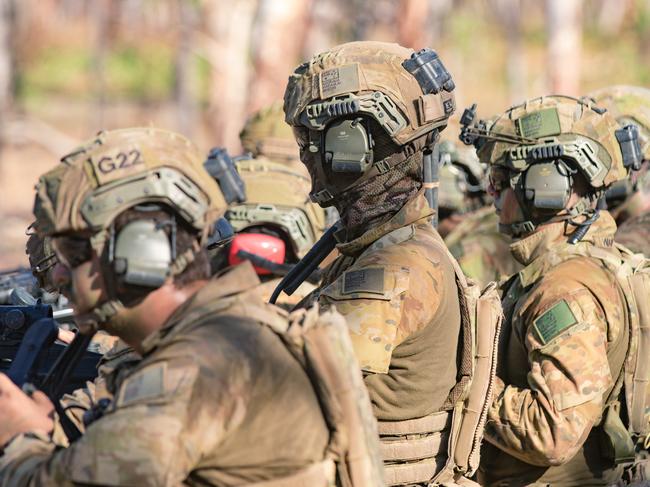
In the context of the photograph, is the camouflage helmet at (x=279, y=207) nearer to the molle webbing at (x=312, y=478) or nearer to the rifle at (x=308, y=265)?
the rifle at (x=308, y=265)

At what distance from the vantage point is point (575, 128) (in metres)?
5.23

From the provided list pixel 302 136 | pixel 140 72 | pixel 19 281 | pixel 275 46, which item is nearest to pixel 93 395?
pixel 302 136

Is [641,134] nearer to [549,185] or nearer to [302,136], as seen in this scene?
[549,185]

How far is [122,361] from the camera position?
312 cm

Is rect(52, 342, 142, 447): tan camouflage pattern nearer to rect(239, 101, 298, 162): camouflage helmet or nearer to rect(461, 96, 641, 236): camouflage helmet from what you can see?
rect(461, 96, 641, 236): camouflage helmet

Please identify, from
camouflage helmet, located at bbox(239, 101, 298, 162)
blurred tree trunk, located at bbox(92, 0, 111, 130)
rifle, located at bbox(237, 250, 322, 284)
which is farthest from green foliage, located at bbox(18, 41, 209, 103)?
rifle, located at bbox(237, 250, 322, 284)

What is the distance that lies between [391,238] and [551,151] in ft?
4.65

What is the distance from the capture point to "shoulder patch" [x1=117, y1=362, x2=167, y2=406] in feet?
8.99

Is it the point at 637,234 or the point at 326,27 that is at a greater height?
the point at 326,27

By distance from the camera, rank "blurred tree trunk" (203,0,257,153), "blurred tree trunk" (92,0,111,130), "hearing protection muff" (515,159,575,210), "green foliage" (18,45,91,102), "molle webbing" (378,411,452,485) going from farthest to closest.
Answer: "green foliage" (18,45,91,102) < "blurred tree trunk" (92,0,111,130) < "blurred tree trunk" (203,0,257,153) < "hearing protection muff" (515,159,575,210) < "molle webbing" (378,411,452,485)

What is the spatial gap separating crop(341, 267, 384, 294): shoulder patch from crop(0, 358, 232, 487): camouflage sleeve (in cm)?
107

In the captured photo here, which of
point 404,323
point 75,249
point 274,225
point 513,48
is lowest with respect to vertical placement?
point 404,323

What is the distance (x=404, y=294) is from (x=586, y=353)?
1.17m

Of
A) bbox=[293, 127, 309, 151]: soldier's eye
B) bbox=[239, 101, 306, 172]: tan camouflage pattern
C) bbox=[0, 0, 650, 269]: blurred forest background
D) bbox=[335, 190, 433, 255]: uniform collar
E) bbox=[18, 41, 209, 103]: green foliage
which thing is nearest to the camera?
bbox=[335, 190, 433, 255]: uniform collar
